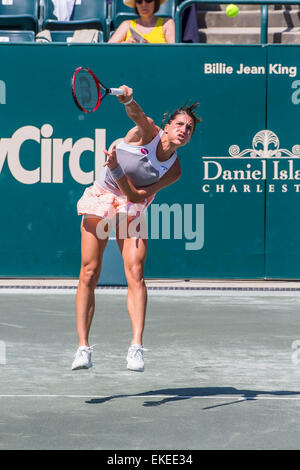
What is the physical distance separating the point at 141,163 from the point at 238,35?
7915mm

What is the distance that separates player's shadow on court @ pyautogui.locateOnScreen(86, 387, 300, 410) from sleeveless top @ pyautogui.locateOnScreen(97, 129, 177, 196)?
4.03 ft

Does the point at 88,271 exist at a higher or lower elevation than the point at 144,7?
lower

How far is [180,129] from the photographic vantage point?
638 centimetres

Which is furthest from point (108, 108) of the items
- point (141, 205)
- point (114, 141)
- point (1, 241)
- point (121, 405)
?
point (121, 405)

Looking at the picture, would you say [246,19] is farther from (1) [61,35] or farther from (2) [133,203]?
(2) [133,203]

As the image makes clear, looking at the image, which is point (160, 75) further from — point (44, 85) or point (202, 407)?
point (202, 407)

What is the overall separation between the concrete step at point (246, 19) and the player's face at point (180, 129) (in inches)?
321

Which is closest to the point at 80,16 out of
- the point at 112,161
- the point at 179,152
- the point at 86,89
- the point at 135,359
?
the point at 179,152

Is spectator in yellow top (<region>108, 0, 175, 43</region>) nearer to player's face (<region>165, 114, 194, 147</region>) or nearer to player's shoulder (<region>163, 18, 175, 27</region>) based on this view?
player's shoulder (<region>163, 18, 175, 27</region>)

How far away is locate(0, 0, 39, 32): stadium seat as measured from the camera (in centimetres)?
1362

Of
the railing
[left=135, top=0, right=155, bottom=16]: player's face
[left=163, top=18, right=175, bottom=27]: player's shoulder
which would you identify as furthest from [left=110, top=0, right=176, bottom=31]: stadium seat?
[left=135, top=0, right=155, bottom=16]: player's face

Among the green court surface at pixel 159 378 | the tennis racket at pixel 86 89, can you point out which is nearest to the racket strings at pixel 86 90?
the tennis racket at pixel 86 89

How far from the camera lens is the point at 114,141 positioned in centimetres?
1166
